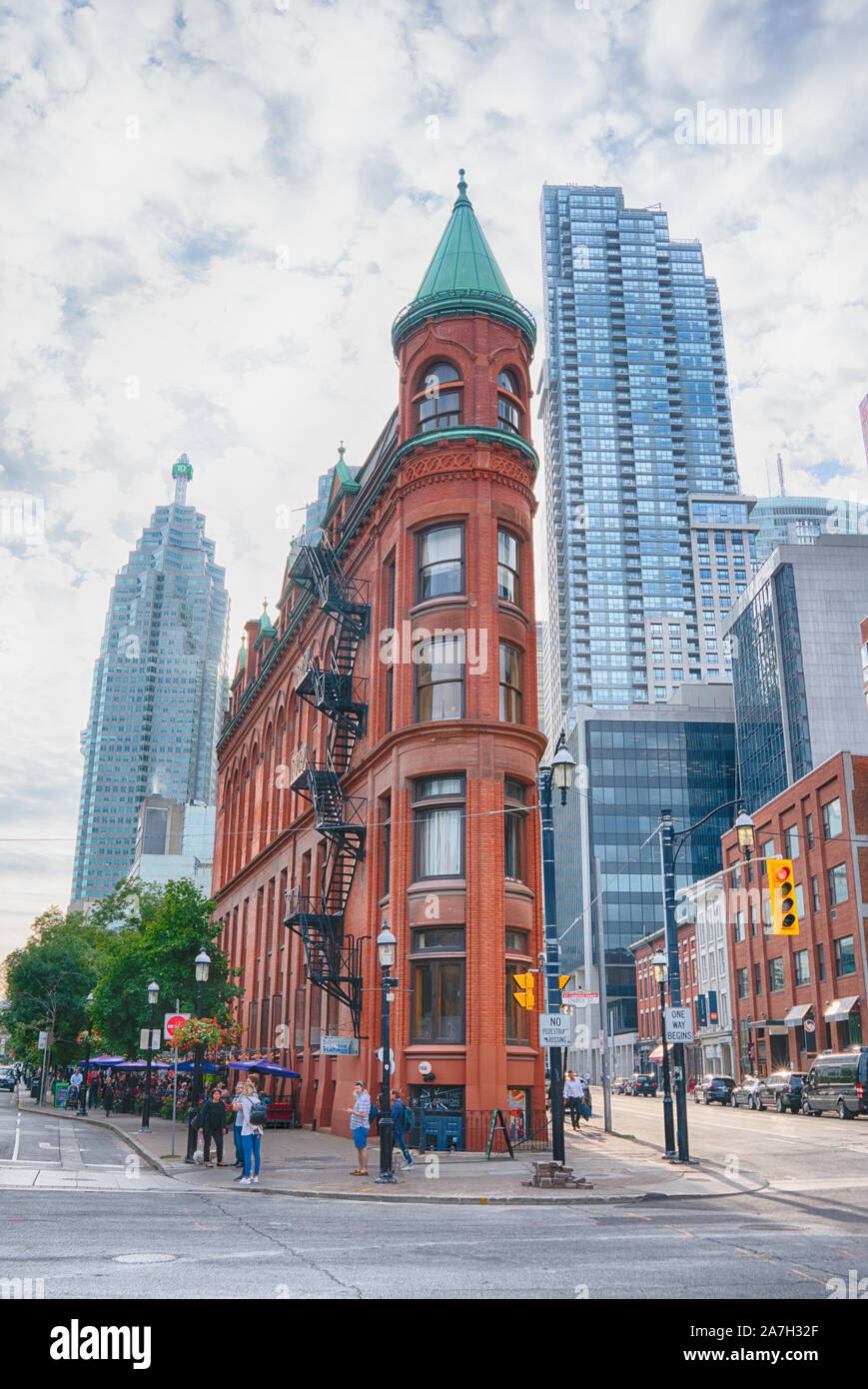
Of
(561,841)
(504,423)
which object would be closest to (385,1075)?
(504,423)

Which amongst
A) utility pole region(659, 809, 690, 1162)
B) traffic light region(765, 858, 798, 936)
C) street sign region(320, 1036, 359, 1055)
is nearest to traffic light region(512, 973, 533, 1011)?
utility pole region(659, 809, 690, 1162)

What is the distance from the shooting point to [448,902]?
30.1m

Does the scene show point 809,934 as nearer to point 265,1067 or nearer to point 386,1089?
point 265,1067

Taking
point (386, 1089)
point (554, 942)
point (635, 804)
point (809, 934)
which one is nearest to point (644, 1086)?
point (809, 934)

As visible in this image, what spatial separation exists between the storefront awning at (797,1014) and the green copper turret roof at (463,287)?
4654 centimetres

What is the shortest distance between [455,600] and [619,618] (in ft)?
535

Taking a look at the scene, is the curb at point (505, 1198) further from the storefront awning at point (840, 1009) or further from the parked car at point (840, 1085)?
the storefront awning at point (840, 1009)

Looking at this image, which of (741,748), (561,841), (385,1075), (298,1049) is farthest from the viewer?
(561,841)

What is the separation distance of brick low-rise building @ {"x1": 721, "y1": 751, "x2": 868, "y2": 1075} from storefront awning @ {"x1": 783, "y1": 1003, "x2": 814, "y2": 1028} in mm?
78

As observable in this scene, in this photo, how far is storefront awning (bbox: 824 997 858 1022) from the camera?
60878 millimetres

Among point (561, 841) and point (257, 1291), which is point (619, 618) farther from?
point (257, 1291)

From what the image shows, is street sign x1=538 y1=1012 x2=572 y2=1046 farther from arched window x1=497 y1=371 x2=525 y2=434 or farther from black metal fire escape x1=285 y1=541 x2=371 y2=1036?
arched window x1=497 y1=371 x2=525 y2=434

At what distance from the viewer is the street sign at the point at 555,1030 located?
21.4 m

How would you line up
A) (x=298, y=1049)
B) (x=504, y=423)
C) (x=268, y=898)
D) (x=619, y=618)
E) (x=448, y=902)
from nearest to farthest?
(x=448, y=902) → (x=504, y=423) → (x=298, y=1049) → (x=268, y=898) → (x=619, y=618)
